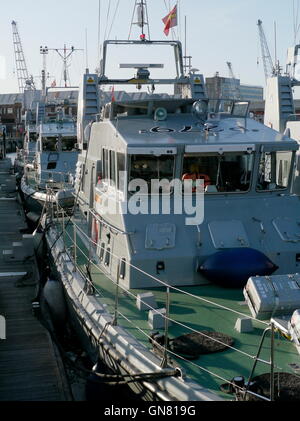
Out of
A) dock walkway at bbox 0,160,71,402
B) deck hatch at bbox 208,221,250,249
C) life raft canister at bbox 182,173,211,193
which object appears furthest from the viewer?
life raft canister at bbox 182,173,211,193

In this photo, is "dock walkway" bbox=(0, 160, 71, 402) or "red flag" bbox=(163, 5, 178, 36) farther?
"red flag" bbox=(163, 5, 178, 36)

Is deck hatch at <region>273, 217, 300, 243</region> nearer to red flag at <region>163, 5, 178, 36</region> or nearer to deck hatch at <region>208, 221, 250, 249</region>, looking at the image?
deck hatch at <region>208, 221, 250, 249</region>

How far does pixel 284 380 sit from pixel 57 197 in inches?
362

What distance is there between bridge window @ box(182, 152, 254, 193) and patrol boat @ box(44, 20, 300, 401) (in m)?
0.02

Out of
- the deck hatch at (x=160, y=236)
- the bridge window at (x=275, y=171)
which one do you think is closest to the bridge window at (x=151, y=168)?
the deck hatch at (x=160, y=236)

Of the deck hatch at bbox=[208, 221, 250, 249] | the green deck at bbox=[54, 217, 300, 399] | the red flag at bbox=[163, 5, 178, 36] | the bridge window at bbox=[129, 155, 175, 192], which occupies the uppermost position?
the red flag at bbox=[163, 5, 178, 36]

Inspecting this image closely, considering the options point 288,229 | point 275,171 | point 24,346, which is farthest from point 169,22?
point 24,346

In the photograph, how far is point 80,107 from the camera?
1330cm

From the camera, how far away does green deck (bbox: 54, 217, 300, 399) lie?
571 centimetres

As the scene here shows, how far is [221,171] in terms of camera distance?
8.71 m

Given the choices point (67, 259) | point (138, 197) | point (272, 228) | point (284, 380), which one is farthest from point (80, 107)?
point (284, 380)

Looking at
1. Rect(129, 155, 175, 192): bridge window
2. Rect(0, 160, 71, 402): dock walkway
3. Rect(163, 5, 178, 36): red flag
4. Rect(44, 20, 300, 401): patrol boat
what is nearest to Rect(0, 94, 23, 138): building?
Rect(0, 160, 71, 402): dock walkway

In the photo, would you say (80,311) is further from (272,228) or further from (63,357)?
(272,228)

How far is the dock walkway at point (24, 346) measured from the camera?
25.2ft
